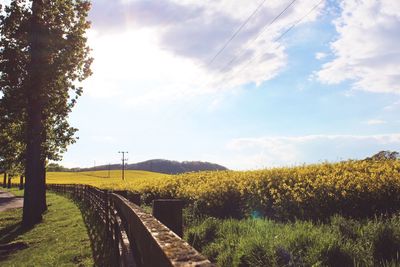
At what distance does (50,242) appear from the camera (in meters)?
16.1

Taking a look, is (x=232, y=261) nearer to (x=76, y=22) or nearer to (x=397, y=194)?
(x=397, y=194)

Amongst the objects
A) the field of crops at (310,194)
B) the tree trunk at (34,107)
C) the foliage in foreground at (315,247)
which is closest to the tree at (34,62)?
the tree trunk at (34,107)

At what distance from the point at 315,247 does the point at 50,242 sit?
11994 mm

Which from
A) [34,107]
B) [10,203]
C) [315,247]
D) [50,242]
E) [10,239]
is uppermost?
[34,107]

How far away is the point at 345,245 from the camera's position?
21.9ft

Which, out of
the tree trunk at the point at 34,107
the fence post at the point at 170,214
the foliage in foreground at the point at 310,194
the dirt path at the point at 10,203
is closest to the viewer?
the fence post at the point at 170,214

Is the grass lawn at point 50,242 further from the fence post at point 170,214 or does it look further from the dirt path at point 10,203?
the dirt path at point 10,203

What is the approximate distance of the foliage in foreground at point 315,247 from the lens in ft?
20.9

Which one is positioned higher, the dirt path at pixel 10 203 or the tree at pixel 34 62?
the tree at pixel 34 62

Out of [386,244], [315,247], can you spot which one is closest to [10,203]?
[315,247]

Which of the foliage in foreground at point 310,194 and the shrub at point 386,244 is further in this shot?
the foliage in foreground at point 310,194

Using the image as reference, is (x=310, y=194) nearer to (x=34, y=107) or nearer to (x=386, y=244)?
(x=386, y=244)

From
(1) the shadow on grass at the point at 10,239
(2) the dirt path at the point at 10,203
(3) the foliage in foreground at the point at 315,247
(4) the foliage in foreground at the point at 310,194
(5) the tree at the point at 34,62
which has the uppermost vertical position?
(5) the tree at the point at 34,62

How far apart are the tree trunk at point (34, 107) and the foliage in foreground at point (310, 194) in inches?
434
